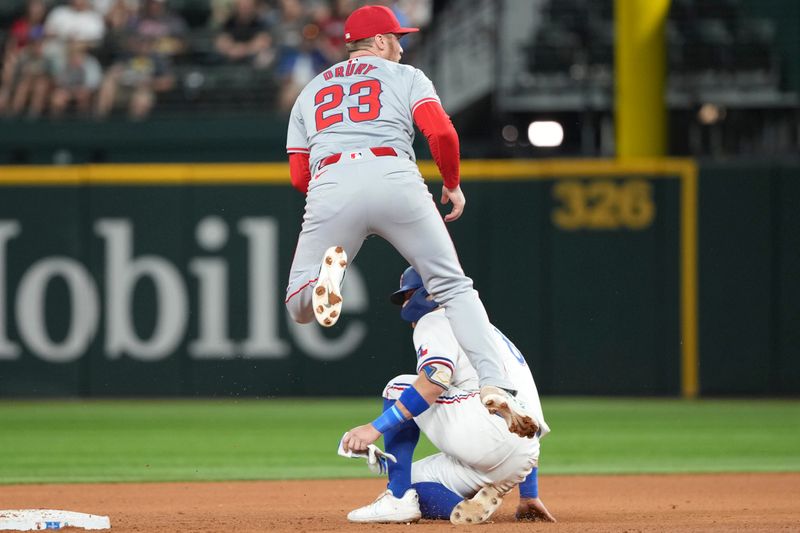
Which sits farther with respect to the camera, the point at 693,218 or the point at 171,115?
the point at 171,115

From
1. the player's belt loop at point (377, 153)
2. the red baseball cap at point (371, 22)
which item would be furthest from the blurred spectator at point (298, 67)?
the player's belt loop at point (377, 153)

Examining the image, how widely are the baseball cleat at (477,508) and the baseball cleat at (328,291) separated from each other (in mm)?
863

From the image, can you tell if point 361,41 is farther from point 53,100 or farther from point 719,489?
point 53,100

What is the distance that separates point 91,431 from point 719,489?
4.99 metres

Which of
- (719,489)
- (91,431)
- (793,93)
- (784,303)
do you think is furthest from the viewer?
(793,93)

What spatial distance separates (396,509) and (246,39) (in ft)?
32.5

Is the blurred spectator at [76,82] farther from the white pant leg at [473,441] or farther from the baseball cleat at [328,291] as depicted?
the white pant leg at [473,441]

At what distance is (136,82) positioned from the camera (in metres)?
14.2

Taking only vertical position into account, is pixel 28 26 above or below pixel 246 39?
above

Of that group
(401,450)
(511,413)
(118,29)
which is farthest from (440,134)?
(118,29)

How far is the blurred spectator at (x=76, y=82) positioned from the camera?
46.2ft

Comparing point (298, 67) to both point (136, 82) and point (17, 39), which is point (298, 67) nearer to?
point (136, 82)

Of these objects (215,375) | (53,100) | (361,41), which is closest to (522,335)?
(215,375)

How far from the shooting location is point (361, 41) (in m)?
5.83
